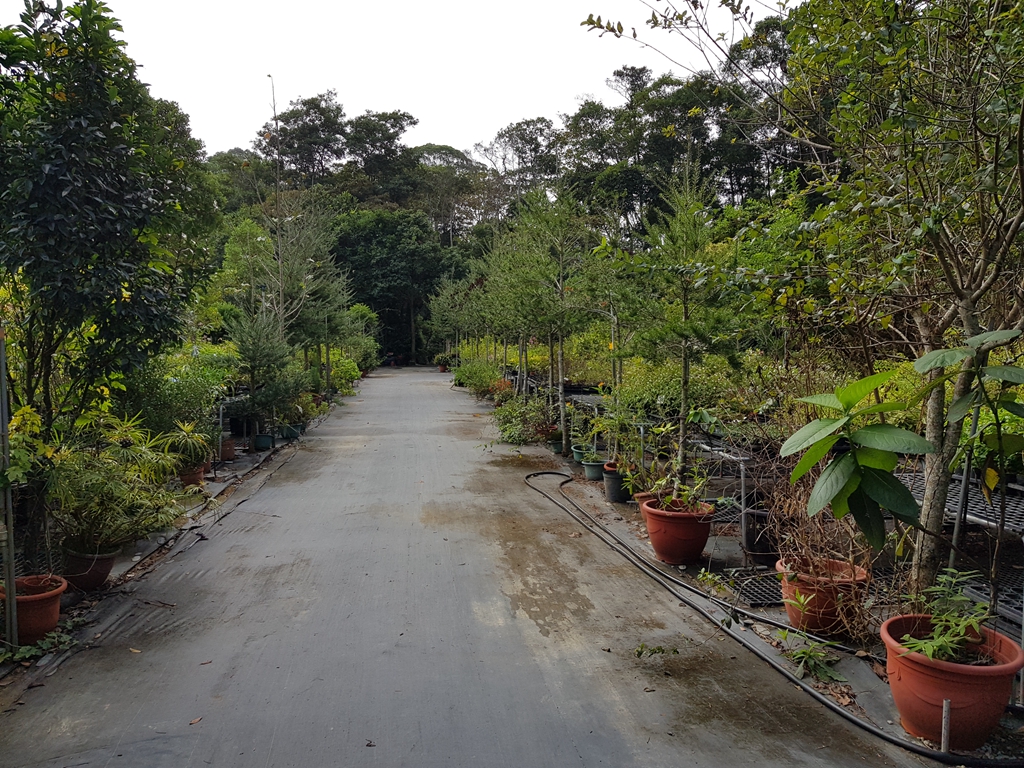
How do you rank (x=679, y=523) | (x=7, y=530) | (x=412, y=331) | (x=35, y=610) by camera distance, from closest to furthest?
(x=7, y=530), (x=35, y=610), (x=679, y=523), (x=412, y=331)

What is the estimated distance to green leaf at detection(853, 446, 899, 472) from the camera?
7.05ft

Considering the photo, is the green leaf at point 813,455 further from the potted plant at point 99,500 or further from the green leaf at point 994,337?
the potted plant at point 99,500

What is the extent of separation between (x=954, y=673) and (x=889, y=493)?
1004 mm

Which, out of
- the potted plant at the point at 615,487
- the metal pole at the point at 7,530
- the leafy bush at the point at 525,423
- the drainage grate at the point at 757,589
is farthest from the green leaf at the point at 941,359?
the leafy bush at the point at 525,423

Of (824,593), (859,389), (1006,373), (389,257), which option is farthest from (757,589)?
(389,257)

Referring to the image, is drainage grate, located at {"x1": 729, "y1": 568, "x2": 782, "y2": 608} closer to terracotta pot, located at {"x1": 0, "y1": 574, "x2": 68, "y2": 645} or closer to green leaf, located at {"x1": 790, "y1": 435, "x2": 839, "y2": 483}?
green leaf, located at {"x1": 790, "y1": 435, "x2": 839, "y2": 483}

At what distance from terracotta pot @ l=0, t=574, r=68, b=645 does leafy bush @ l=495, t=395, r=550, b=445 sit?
7.53 meters

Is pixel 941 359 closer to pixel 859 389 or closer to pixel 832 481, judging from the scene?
pixel 859 389

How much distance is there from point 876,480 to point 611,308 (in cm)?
577

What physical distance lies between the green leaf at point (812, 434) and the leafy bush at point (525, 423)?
8.68m

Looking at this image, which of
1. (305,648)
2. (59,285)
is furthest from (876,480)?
(59,285)

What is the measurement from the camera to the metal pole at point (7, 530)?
351 cm

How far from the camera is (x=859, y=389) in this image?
2146 mm

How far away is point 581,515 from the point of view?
670cm
